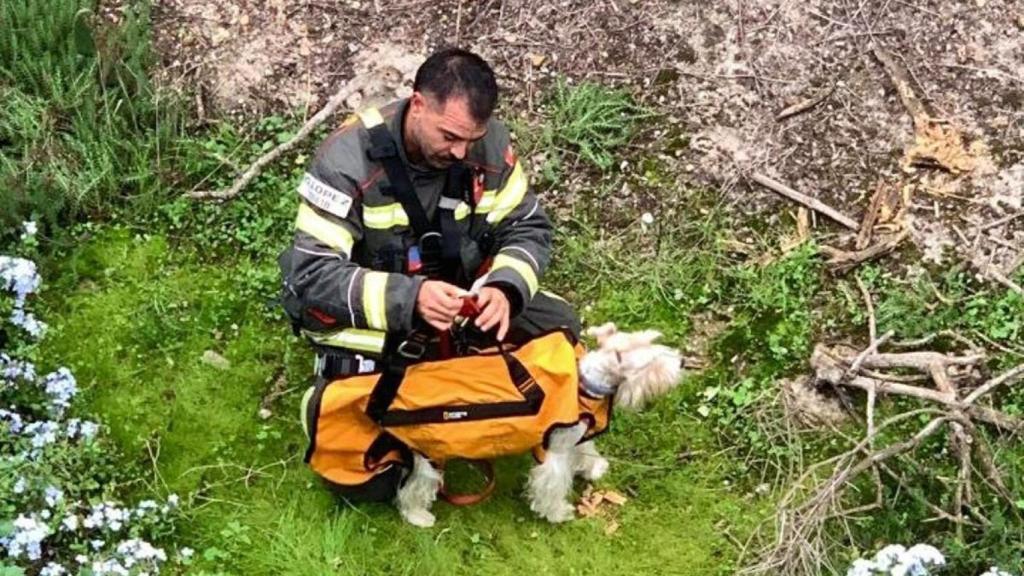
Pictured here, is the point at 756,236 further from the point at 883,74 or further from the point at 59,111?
the point at 59,111

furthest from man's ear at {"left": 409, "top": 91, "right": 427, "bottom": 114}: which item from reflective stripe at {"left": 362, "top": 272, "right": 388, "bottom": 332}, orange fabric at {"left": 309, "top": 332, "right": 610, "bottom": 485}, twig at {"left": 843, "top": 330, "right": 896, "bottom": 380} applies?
twig at {"left": 843, "top": 330, "right": 896, "bottom": 380}

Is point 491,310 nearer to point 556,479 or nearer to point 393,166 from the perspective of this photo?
point 393,166

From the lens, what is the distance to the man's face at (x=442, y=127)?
3.95 metres

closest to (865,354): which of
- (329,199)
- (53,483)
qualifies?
(329,199)

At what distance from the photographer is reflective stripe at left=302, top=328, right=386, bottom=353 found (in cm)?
426

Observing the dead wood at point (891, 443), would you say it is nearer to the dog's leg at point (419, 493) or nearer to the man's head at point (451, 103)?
the dog's leg at point (419, 493)

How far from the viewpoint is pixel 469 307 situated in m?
4.16

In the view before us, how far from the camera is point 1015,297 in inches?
200

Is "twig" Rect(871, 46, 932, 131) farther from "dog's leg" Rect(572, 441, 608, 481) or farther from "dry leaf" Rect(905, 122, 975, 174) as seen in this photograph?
"dog's leg" Rect(572, 441, 608, 481)

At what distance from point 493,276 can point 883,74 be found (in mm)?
2262

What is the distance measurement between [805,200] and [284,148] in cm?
217

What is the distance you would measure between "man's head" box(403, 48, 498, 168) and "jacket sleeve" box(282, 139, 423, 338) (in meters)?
0.30

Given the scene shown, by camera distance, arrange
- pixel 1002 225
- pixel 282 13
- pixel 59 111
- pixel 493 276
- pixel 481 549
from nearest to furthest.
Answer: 1. pixel 493 276
2. pixel 481 549
3. pixel 1002 225
4. pixel 59 111
5. pixel 282 13

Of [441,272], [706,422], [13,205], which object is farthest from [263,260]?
[706,422]
